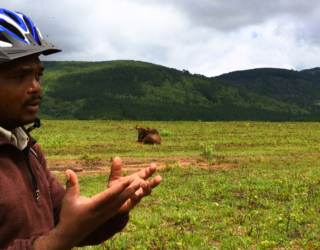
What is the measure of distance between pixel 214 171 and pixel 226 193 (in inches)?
136

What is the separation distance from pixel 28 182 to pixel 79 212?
18.2 inches

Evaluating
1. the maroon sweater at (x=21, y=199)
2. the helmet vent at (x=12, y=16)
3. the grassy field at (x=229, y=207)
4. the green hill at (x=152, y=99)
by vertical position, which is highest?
the green hill at (x=152, y=99)

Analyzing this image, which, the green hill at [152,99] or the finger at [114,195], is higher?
the green hill at [152,99]

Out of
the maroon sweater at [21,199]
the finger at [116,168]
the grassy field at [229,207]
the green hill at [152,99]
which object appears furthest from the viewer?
the green hill at [152,99]

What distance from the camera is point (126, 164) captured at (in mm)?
14914

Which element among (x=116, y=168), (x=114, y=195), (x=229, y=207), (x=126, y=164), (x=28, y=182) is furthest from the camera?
(x=126, y=164)

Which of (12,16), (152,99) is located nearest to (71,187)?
(12,16)

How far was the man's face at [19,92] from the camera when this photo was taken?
1.66 metres

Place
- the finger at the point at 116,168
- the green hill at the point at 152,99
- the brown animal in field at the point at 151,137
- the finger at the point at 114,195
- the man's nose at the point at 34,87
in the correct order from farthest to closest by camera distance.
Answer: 1. the green hill at the point at 152,99
2. the brown animal in field at the point at 151,137
3. the finger at the point at 116,168
4. the man's nose at the point at 34,87
5. the finger at the point at 114,195

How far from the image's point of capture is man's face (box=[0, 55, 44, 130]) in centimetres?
166

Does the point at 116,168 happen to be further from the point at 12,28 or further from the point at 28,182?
the point at 12,28

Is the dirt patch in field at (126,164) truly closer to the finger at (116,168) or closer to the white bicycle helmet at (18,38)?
the finger at (116,168)

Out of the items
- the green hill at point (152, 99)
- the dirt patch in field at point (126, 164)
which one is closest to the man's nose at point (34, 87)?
the dirt patch in field at point (126, 164)

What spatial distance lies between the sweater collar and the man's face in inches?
1.5
